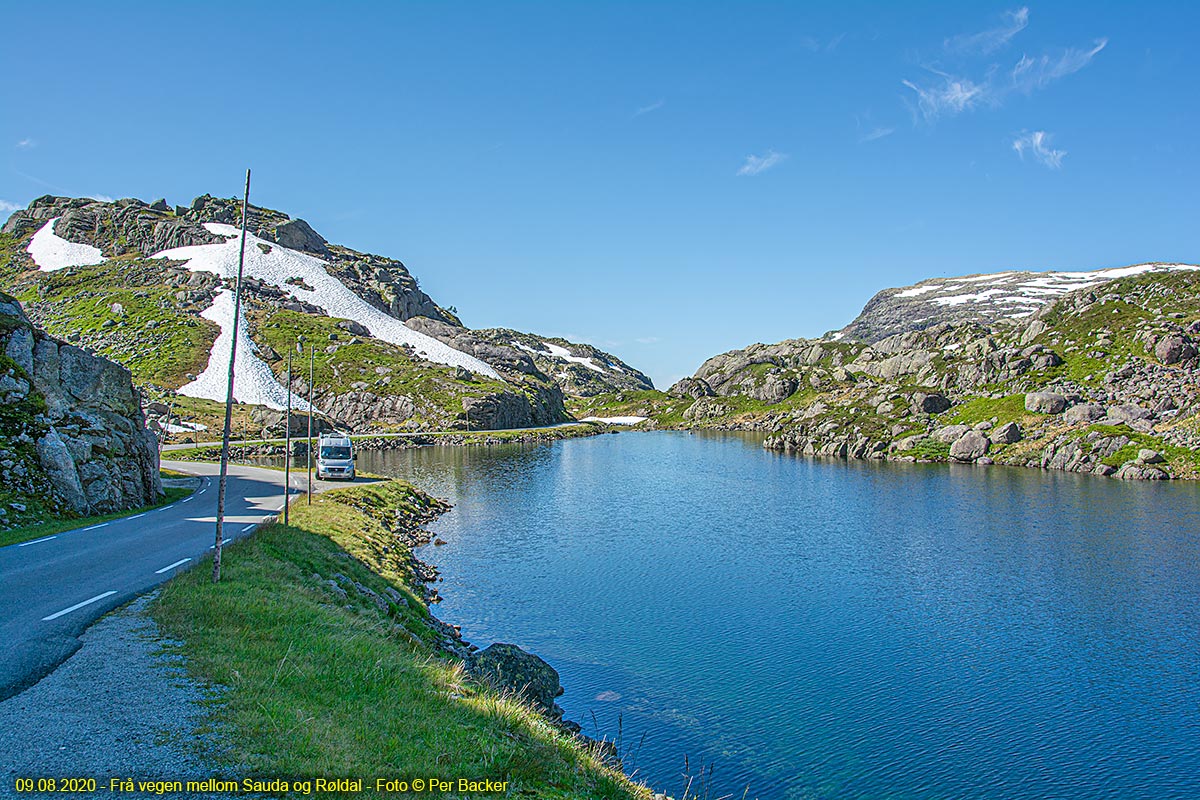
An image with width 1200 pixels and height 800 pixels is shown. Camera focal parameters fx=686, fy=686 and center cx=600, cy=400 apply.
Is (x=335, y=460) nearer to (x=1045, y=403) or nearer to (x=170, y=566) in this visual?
(x=170, y=566)

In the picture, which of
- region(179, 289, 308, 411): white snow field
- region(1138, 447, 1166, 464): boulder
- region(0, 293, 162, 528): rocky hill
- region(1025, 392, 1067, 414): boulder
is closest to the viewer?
region(0, 293, 162, 528): rocky hill

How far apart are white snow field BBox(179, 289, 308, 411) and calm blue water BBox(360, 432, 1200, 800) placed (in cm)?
8650

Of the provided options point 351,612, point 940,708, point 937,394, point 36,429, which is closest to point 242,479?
point 36,429

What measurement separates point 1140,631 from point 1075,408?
287 feet

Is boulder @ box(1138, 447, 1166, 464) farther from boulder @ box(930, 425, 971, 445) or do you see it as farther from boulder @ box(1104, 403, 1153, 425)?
boulder @ box(930, 425, 971, 445)

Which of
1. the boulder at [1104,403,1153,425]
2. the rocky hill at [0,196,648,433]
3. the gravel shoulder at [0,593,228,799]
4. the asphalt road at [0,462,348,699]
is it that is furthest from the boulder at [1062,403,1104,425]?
the gravel shoulder at [0,593,228,799]

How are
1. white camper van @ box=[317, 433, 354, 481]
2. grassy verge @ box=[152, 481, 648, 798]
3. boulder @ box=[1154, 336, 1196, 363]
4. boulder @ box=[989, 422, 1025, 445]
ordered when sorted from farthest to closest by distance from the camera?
boulder @ box=[989, 422, 1025, 445] → boulder @ box=[1154, 336, 1196, 363] → white camper van @ box=[317, 433, 354, 481] → grassy verge @ box=[152, 481, 648, 798]

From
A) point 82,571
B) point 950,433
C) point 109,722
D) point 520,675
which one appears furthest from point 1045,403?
point 109,722

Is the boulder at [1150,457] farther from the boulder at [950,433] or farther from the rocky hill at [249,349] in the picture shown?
the rocky hill at [249,349]

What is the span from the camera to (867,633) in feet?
105

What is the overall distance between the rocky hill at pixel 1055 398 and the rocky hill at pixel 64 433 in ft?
329

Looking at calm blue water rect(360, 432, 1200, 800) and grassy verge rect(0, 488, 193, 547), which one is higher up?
grassy verge rect(0, 488, 193, 547)

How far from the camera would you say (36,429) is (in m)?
33.5

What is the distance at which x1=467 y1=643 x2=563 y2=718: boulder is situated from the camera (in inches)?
864
